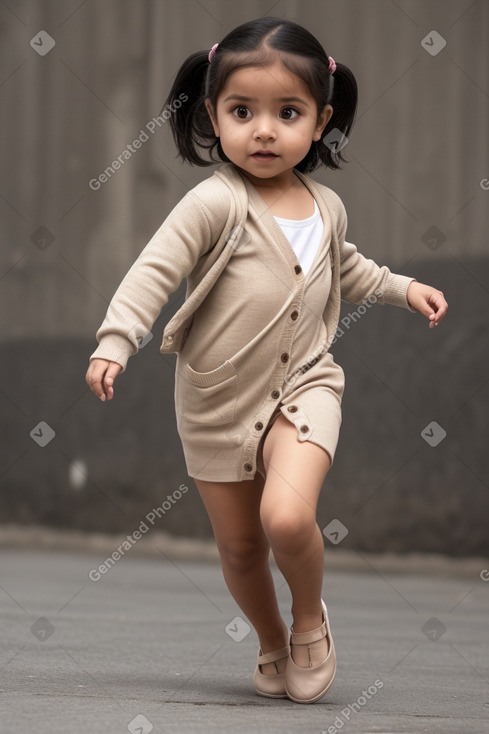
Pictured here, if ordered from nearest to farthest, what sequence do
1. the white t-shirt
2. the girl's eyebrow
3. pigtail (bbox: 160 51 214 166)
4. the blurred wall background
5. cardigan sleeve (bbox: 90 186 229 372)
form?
cardigan sleeve (bbox: 90 186 229 372)
the girl's eyebrow
the white t-shirt
pigtail (bbox: 160 51 214 166)
the blurred wall background

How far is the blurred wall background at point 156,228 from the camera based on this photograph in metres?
4.75

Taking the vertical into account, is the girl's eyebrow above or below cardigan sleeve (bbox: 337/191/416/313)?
above

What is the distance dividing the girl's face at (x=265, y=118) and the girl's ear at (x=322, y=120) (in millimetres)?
73

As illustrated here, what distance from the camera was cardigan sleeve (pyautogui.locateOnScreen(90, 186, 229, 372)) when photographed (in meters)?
2.06

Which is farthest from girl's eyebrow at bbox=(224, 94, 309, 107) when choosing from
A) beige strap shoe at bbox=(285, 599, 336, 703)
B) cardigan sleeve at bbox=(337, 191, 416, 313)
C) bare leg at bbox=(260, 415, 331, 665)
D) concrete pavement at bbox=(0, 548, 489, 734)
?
concrete pavement at bbox=(0, 548, 489, 734)

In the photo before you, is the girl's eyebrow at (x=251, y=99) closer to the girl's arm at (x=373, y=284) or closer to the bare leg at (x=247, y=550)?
the girl's arm at (x=373, y=284)

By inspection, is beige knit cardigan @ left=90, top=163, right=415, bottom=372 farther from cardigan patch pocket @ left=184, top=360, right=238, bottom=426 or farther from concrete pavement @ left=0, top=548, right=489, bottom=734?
concrete pavement @ left=0, top=548, right=489, bottom=734

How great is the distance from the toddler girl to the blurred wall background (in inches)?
97.8

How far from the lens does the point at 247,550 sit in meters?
2.31

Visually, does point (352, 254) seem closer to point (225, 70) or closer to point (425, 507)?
point (225, 70)

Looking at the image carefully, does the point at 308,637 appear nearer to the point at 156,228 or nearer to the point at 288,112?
the point at 288,112

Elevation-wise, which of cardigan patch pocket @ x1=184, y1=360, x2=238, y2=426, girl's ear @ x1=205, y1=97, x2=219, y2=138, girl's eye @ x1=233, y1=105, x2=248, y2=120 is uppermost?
girl's eye @ x1=233, y1=105, x2=248, y2=120

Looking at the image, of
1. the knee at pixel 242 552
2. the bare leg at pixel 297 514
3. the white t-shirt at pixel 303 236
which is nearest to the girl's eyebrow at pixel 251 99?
the white t-shirt at pixel 303 236

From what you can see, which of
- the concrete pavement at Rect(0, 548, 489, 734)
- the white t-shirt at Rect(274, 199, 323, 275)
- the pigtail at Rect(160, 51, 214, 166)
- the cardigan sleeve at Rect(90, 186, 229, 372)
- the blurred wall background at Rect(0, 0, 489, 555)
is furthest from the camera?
the blurred wall background at Rect(0, 0, 489, 555)
